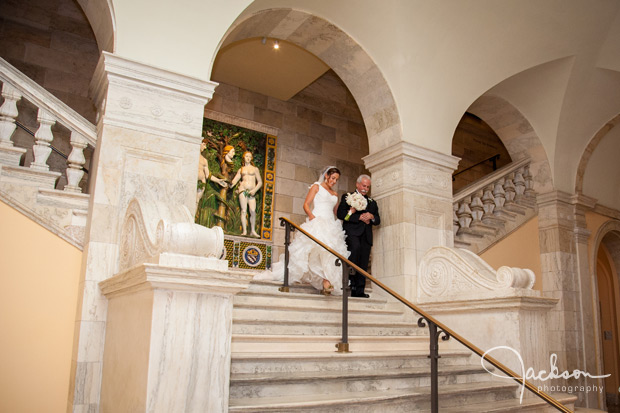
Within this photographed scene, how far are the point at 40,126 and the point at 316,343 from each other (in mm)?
3336

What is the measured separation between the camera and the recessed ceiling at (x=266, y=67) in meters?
8.66

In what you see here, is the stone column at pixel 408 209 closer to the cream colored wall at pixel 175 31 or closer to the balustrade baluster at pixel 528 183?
the balustrade baluster at pixel 528 183

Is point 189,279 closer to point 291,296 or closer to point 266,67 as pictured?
point 291,296

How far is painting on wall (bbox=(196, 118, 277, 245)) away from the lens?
905 centimetres

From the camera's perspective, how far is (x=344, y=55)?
308 inches

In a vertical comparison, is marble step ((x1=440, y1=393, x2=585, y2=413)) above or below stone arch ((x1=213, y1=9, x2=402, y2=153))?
below

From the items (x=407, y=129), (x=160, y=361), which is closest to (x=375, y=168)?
(x=407, y=129)

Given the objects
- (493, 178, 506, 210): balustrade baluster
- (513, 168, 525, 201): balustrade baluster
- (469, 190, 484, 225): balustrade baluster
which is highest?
(513, 168, 525, 201): balustrade baluster

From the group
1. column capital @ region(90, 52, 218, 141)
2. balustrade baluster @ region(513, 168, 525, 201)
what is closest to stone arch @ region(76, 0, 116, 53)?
column capital @ region(90, 52, 218, 141)

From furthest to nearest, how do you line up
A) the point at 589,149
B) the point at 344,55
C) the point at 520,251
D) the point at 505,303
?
A: the point at 589,149 < the point at 520,251 < the point at 344,55 < the point at 505,303

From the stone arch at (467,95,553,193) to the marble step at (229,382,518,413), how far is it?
5508mm

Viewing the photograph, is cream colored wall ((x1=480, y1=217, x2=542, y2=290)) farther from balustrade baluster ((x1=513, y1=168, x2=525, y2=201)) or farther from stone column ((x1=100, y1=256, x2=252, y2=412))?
stone column ((x1=100, y1=256, x2=252, y2=412))

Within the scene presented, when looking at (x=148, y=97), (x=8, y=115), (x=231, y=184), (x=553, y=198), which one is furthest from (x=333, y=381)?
(x=553, y=198)

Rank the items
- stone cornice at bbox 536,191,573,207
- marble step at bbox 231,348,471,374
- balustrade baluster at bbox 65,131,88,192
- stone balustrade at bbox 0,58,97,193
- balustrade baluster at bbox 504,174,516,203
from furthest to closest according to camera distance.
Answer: stone cornice at bbox 536,191,573,207 → balustrade baluster at bbox 504,174,516,203 → balustrade baluster at bbox 65,131,88,192 → stone balustrade at bbox 0,58,97,193 → marble step at bbox 231,348,471,374
